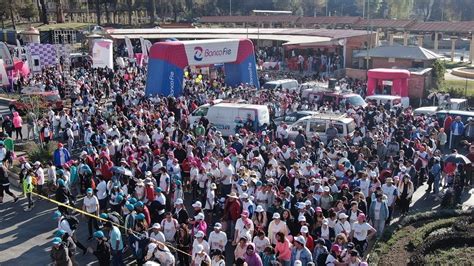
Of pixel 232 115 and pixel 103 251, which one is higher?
pixel 232 115

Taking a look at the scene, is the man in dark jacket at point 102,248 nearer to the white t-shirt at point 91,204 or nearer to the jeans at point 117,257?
the jeans at point 117,257

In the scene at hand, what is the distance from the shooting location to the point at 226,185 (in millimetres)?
13367

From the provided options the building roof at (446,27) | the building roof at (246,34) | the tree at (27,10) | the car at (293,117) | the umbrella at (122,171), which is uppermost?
the tree at (27,10)

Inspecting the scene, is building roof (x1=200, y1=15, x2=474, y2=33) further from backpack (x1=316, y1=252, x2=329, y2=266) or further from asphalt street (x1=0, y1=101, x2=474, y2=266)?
backpack (x1=316, y1=252, x2=329, y2=266)

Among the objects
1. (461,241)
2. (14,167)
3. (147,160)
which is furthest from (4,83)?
(461,241)

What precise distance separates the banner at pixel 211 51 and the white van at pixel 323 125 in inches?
353

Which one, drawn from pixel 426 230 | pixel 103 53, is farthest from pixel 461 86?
pixel 426 230

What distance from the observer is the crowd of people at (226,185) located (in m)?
9.62

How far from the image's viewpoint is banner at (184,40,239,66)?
25906mm

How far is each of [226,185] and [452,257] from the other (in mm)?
5458

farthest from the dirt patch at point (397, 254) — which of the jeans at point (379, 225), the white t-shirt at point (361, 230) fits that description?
the white t-shirt at point (361, 230)

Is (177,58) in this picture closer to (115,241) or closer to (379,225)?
(379,225)

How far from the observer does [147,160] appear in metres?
14.7

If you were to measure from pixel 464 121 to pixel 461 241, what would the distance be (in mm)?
9516
